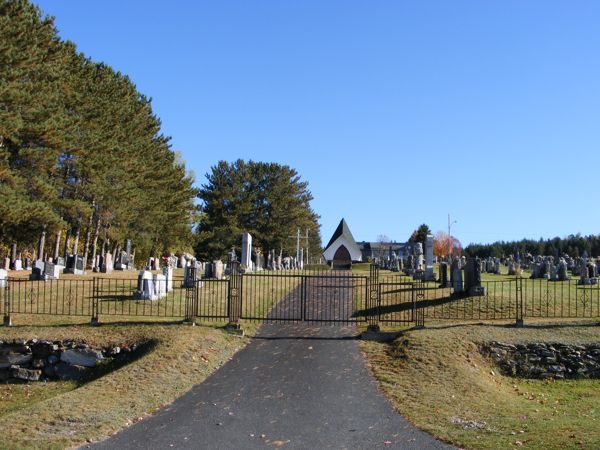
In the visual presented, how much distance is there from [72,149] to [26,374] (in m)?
18.7

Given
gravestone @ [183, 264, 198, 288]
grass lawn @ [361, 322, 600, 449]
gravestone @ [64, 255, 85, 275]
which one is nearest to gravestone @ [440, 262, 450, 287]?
grass lawn @ [361, 322, 600, 449]

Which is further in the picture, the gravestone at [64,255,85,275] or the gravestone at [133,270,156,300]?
the gravestone at [64,255,85,275]

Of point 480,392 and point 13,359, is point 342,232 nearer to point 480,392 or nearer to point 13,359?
point 13,359

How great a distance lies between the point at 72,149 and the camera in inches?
1217

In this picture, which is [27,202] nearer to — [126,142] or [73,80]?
[73,80]

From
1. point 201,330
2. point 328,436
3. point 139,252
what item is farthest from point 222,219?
point 328,436

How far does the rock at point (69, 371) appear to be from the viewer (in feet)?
45.8

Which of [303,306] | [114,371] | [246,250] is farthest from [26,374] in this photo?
[246,250]

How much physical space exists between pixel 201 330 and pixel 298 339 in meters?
2.30

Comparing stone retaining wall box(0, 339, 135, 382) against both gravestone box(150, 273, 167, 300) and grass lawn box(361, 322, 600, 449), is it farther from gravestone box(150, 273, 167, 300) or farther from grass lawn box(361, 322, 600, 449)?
grass lawn box(361, 322, 600, 449)

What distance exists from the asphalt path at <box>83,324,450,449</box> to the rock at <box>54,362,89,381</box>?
344 cm

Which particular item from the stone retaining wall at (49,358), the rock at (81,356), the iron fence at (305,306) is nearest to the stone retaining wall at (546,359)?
the iron fence at (305,306)

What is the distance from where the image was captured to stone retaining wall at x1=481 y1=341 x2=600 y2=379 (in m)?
13.9

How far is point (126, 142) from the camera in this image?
130 feet
